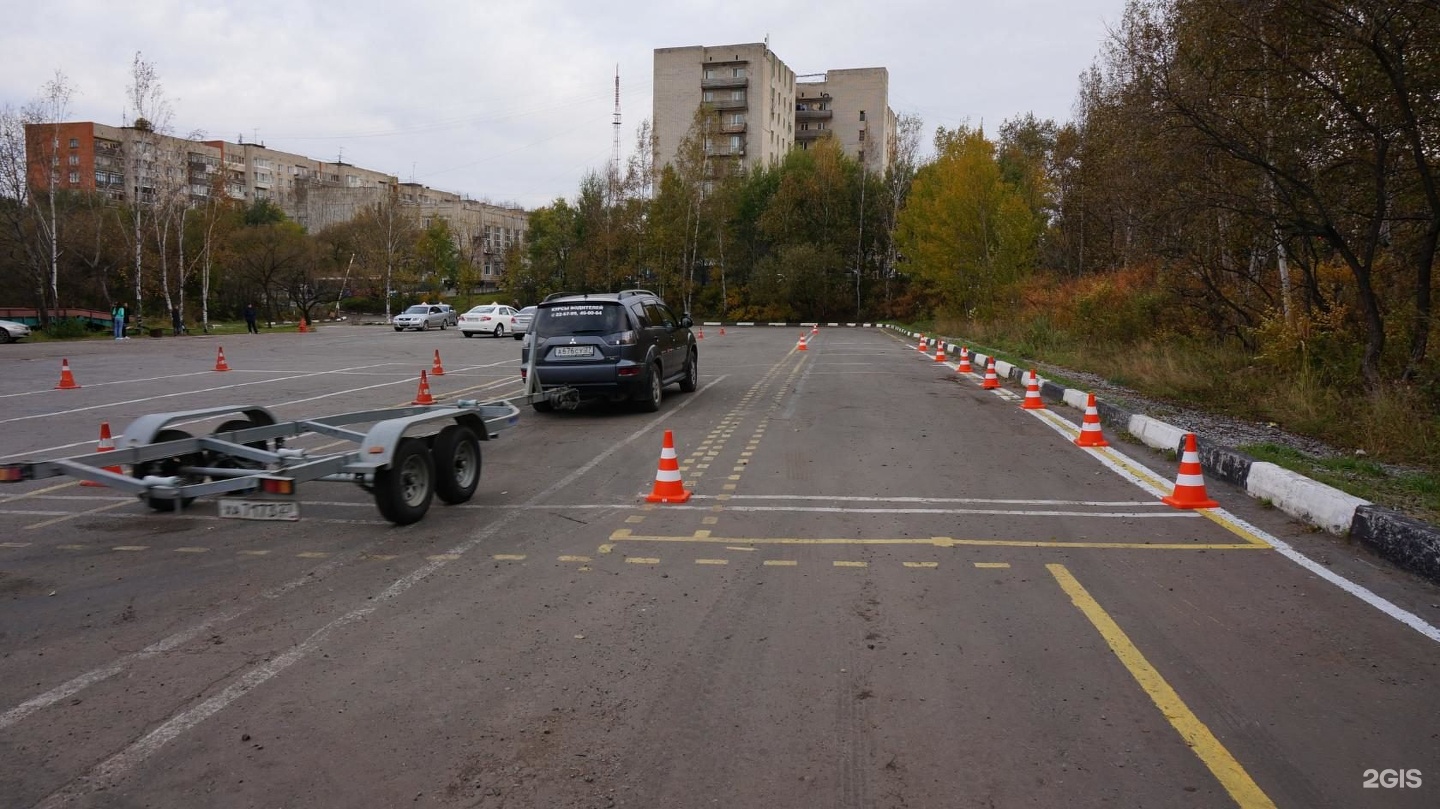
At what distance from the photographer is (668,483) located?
800 centimetres

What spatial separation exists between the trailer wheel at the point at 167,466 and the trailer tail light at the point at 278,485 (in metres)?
0.94

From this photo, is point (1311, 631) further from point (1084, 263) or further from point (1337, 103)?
point (1084, 263)

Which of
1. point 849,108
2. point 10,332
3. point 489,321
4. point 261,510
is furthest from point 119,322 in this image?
point 849,108

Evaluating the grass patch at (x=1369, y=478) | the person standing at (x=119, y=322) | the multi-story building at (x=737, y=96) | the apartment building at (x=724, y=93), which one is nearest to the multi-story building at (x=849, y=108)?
the multi-story building at (x=737, y=96)

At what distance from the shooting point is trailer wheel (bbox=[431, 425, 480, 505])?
7.70m

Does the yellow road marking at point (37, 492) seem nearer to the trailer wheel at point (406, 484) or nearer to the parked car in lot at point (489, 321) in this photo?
the trailer wheel at point (406, 484)

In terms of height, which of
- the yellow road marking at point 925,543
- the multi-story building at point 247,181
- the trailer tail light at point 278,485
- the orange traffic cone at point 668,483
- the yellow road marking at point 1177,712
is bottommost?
the yellow road marking at point 1177,712

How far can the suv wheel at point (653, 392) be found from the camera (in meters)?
13.7

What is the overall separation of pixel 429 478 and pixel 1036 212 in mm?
47363

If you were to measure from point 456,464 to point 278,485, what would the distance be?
1759mm

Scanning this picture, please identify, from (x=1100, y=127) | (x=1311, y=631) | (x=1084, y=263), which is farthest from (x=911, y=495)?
(x=1084, y=263)

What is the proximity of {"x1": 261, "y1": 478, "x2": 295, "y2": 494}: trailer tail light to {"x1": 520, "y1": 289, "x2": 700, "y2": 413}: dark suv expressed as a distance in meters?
6.39

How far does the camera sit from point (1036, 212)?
162 feet

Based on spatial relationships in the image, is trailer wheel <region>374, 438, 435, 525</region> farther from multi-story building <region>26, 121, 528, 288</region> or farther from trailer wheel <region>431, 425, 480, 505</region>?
multi-story building <region>26, 121, 528, 288</region>
